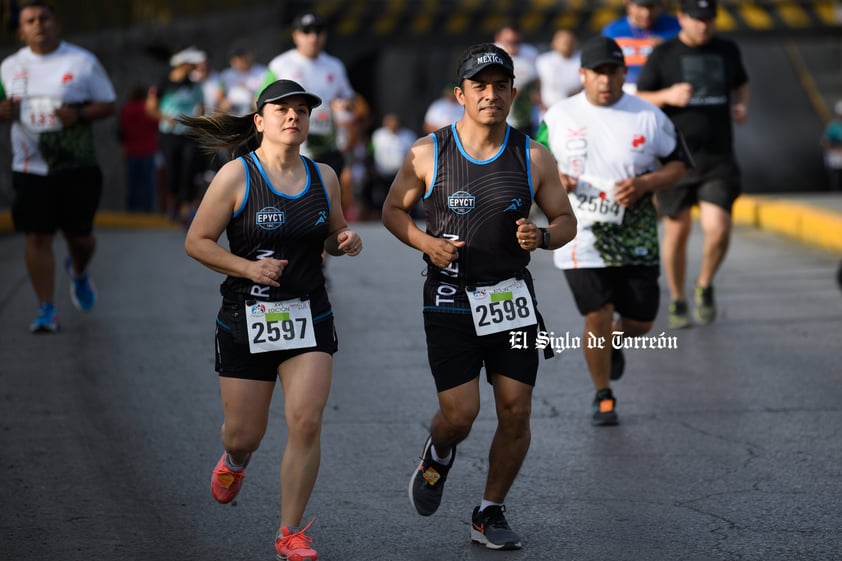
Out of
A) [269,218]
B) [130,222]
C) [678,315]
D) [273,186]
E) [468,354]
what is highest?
[273,186]

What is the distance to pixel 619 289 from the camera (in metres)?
8.24

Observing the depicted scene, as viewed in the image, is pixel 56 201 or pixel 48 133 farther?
pixel 56 201

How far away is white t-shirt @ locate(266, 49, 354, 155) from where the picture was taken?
12227mm

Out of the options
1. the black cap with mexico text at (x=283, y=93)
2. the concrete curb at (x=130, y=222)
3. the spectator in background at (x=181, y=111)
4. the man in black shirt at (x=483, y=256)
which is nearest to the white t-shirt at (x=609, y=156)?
the man in black shirt at (x=483, y=256)

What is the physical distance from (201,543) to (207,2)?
2197 centimetres

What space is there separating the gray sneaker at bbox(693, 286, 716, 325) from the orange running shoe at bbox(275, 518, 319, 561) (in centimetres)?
572

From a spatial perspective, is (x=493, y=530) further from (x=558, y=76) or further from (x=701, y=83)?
(x=558, y=76)

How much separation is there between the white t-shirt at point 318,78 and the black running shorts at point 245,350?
6351 millimetres

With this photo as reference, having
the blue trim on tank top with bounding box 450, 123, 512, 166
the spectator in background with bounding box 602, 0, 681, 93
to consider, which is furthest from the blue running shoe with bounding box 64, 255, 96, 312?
the blue trim on tank top with bounding box 450, 123, 512, 166

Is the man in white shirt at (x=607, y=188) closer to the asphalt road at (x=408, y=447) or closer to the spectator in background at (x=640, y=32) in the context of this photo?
the asphalt road at (x=408, y=447)

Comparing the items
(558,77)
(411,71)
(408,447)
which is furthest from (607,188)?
(411,71)

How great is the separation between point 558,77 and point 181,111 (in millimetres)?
4327

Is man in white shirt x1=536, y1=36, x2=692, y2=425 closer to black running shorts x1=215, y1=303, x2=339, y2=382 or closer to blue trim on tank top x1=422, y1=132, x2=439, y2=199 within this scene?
blue trim on tank top x1=422, y1=132, x2=439, y2=199

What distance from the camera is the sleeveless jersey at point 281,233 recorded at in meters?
5.85
